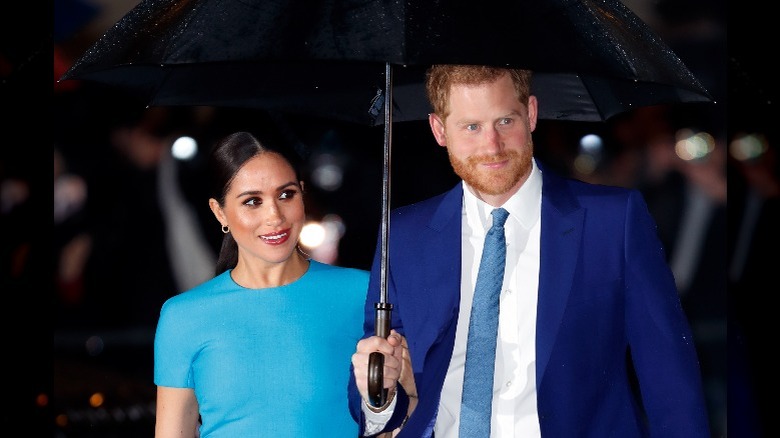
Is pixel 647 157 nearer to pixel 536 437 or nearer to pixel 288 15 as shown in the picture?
pixel 536 437

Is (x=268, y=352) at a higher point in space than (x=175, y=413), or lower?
higher

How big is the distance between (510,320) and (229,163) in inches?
49.5

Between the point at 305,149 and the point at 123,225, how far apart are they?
37.3 inches

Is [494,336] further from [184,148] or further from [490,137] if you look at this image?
[184,148]

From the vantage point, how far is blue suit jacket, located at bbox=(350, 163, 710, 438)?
275cm

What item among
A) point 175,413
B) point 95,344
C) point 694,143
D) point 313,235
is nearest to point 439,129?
point 175,413

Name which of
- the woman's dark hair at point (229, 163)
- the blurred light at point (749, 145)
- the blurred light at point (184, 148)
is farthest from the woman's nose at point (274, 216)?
the blurred light at point (749, 145)

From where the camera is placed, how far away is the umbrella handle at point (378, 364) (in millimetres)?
2617

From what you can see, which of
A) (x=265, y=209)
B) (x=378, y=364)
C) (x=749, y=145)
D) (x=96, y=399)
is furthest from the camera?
(x=96, y=399)

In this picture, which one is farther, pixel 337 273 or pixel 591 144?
pixel 591 144

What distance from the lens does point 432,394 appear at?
2869mm

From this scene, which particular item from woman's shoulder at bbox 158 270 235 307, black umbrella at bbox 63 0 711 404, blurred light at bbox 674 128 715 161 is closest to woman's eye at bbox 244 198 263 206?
woman's shoulder at bbox 158 270 235 307

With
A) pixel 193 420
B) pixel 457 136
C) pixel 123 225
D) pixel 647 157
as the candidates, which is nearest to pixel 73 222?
pixel 123 225

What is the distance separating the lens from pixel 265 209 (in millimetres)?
3457
